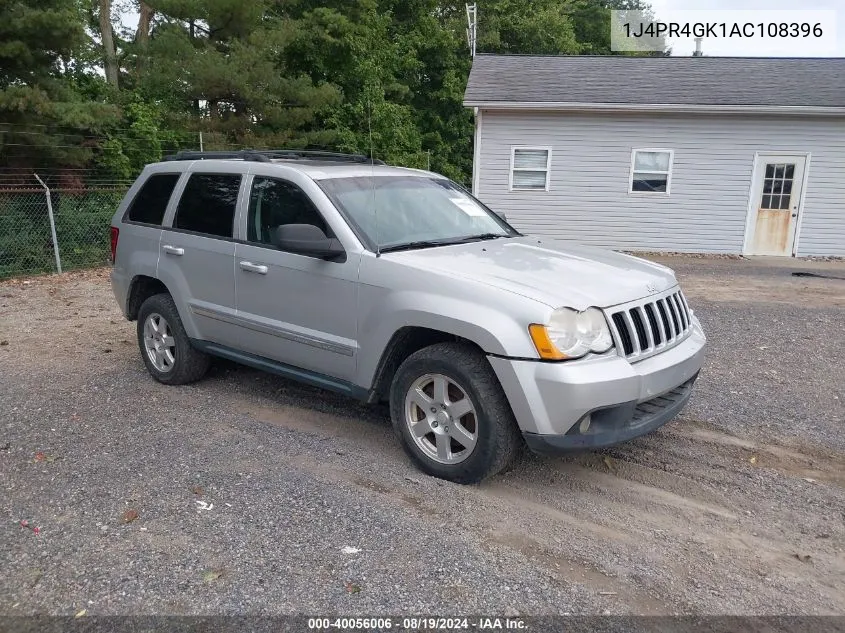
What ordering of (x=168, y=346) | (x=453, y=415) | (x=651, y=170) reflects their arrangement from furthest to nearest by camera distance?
1. (x=651, y=170)
2. (x=168, y=346)
3. (x=453, y=415)

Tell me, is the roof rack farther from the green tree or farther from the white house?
the white house

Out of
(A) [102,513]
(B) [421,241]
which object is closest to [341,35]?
(B) [421,241]

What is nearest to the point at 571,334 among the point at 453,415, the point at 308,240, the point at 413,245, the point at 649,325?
the point at 649,325

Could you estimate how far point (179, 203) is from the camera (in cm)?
540

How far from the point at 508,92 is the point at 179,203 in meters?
10.8

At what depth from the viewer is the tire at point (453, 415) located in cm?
360

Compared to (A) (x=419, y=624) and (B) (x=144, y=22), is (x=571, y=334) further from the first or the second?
(B) (x=144, y=22)

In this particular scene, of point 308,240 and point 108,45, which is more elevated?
point 108,45

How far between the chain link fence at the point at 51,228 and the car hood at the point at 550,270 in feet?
30.0

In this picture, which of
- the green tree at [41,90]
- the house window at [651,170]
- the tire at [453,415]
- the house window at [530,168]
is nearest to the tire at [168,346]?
the tire at [453,415]

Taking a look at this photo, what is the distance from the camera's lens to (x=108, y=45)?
18.4 meters

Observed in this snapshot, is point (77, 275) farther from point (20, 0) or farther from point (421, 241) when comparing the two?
point (421, 241)

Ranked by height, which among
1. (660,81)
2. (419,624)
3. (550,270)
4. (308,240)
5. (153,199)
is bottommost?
(419,624)

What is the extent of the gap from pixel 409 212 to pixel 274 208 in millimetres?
925
